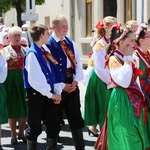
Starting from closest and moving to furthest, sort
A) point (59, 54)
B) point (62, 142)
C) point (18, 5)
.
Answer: point (59, 54)
point (62, 142)
point (18, 5)

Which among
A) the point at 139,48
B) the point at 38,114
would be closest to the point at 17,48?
the point at 38,114

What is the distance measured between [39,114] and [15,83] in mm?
1767

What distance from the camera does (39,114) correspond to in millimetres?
6133

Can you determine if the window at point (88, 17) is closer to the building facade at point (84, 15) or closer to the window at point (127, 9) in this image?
the building facade at point (84, 15)

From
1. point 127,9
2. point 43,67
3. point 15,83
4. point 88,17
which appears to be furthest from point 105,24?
point 88,17

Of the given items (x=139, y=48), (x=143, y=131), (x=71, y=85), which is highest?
(x=139, y=48)

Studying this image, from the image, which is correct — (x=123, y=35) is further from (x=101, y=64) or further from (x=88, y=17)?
(x=88, y=17)

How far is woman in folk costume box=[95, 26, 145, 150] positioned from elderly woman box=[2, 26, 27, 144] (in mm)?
2336

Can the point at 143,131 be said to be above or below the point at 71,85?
below

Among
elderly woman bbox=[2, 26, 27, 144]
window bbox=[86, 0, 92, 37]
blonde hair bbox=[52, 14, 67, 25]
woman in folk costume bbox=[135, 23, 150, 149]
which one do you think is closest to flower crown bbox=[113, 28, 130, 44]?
woman in folk costume bbox=[135, 23, 150, 149]

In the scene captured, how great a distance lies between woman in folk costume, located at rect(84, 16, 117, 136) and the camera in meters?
6.99

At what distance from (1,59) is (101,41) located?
1.37m

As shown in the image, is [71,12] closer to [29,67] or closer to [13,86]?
[13,86]

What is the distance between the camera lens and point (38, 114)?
6121mm
